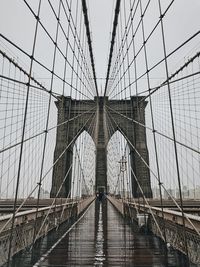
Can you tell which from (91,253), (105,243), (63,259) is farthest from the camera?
(105,243)

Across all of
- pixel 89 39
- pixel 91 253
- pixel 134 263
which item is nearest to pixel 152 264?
pixel 134 263

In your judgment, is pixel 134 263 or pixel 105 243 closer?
pixel 134 263

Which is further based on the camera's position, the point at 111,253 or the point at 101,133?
the point at 101,133

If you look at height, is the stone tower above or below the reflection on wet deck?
above

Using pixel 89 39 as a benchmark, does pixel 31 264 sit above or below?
below

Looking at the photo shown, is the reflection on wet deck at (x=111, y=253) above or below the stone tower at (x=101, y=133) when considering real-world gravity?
below

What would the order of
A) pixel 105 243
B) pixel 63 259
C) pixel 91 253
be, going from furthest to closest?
1. pixel 105 243
2. pixel 91 253
3. pixel 63 259

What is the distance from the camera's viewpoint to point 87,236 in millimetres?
4113

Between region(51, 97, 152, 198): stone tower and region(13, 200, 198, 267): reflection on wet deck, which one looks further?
region(51, 97, 152, 198): stone tower

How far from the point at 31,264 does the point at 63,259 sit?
1.15ft

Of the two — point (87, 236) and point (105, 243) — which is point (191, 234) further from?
point (87, 236)

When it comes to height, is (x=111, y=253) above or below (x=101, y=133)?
below

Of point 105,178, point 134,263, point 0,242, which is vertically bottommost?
point 134,263

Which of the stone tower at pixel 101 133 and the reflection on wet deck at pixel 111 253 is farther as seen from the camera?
the stone tower at pixel 101 133
